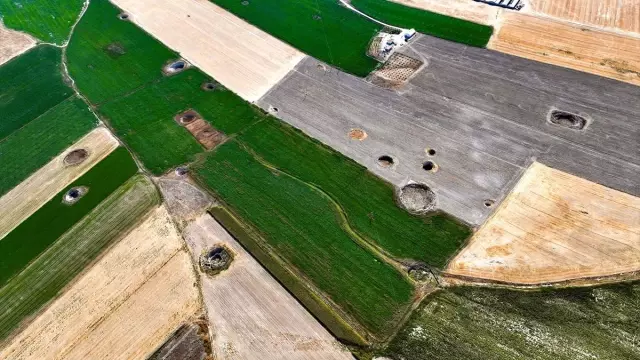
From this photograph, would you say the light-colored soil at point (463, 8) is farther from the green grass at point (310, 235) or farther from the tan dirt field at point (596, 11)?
the green grass at point (310, 235)

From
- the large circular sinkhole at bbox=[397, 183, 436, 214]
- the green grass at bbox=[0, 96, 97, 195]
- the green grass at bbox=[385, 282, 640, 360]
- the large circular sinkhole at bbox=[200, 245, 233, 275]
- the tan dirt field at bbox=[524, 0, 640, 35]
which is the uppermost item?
the green grass at bbox=[0, 96, 97, 195]

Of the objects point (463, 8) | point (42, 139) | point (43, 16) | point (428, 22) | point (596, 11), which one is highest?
point (43, 16)

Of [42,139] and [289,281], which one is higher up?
[42,139]

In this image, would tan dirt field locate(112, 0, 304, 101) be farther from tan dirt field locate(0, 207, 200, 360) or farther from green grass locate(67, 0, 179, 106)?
tan dirt field locate(0, 207, 200, 360)

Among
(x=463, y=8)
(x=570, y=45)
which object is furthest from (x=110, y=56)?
(x=570, y=45)

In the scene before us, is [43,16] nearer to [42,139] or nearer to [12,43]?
[12,43]

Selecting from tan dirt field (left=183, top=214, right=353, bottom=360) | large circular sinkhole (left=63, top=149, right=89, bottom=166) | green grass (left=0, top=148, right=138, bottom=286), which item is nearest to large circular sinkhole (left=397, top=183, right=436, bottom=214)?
tan dirt field (left=183, top=214, right=353, bottom=360)
